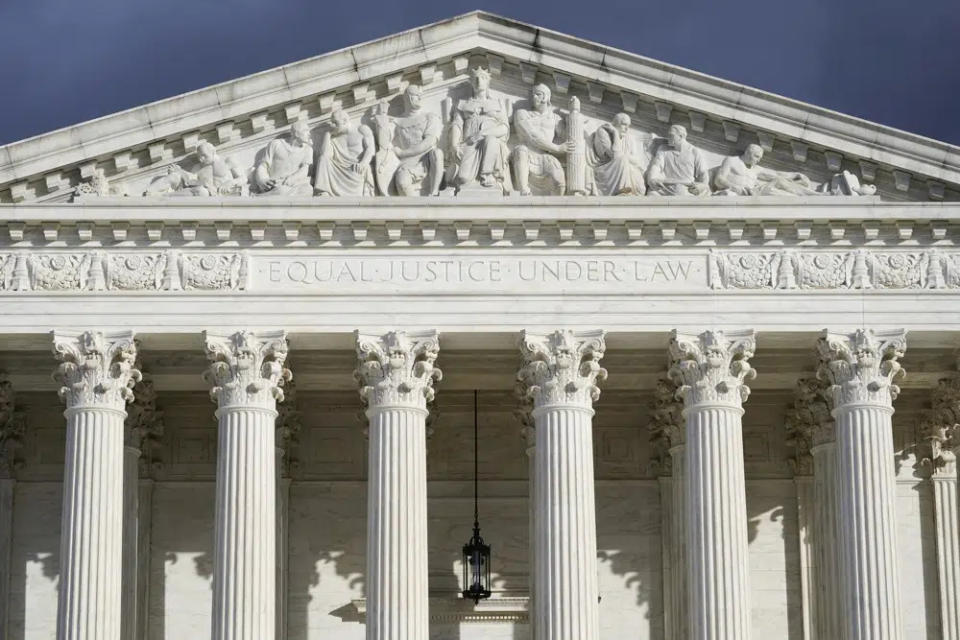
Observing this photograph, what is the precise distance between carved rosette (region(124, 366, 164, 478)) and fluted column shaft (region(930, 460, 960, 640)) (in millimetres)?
17947

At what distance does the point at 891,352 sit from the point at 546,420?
719 centimetres

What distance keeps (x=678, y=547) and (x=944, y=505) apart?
6612 mm

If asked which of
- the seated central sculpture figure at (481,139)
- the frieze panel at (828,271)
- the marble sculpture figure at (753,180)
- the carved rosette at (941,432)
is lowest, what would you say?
the carved rosette at (941,432)

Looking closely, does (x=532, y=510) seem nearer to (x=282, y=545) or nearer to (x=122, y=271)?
(x=282, y=545)

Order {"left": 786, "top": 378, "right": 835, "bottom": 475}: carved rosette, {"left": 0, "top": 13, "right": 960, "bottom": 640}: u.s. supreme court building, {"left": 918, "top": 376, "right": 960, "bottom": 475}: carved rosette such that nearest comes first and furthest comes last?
{"left": 0, "top": 13, "right": 960, "bottom": 640}: u.s. supreme court building
{"left": 786, "top": 378, "right": 835, "bottom": 475}: carved rosette
{"left": 918, "top": 376, "right": 960, "bottom": 475}: carved rosette

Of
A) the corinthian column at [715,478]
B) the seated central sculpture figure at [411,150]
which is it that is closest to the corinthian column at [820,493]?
the corinthian column at [715,478]

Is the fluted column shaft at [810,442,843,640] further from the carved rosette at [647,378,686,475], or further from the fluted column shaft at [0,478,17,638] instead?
the fluted column shaft at [0,478,17,638]

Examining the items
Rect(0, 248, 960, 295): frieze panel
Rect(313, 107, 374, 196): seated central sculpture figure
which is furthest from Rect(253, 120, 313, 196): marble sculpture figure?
Rect(0, 248, 960, 295): frieze panel

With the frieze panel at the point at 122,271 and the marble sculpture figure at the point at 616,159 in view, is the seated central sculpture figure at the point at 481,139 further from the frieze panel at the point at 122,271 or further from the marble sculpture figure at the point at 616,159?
the frieze panel at the point at 122,271

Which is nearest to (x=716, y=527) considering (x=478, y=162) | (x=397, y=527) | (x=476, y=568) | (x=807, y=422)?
(x=397, y=527)

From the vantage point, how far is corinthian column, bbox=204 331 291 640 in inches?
1777

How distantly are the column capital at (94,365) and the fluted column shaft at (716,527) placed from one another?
37.9 feet

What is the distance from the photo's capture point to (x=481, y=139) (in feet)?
156

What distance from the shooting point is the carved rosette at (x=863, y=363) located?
46500 mm
